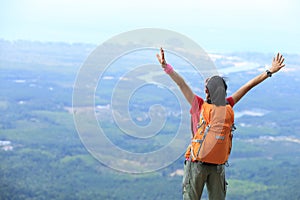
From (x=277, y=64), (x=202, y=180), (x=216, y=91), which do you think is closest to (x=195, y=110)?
(x=216, y=91)

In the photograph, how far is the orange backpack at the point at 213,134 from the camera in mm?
2119

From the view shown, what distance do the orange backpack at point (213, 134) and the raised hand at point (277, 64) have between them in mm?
367

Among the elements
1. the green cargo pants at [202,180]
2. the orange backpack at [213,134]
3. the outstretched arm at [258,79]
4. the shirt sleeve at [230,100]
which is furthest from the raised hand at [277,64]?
the green cargo pants at [202,180]

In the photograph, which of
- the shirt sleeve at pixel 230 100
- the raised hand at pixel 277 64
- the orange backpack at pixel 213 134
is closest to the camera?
the orange backpack at pixel 213 134

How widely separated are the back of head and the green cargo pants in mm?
275

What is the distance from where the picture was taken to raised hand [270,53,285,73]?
2359 mm

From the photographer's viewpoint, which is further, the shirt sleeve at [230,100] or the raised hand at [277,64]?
the raised hand at [277,64]

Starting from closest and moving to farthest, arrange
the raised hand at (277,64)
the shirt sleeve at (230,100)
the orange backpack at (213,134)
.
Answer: the orange backpack at (213,134), the shirt sleeve at (230,100), the raised hand at (277,64)

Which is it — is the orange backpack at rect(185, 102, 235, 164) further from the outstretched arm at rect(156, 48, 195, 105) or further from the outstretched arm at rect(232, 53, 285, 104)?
the outstretched arm at rect(232, 53, 285, 104)

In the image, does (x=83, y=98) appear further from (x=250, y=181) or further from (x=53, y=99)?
(x=53, y=99)

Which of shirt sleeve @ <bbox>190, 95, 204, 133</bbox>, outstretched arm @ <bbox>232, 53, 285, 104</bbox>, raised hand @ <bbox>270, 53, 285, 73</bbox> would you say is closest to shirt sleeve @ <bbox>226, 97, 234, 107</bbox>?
outstretched arm @ <bbox>232, 53, 285, 104</bbox>

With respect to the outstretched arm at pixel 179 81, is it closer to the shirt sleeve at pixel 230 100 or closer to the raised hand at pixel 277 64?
the shirt sleeve at pixel 230 100

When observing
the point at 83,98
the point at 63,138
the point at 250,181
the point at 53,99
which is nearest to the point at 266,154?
the point at 250,181

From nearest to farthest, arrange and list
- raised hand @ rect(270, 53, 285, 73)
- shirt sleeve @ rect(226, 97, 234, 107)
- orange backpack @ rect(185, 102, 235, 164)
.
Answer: orange backpack @ rect(185, 102, 235, 164) → shirt sleeve @ rect(226, 97, 234, 107) → raised hand @ rect(270, 53, 285, 73)
